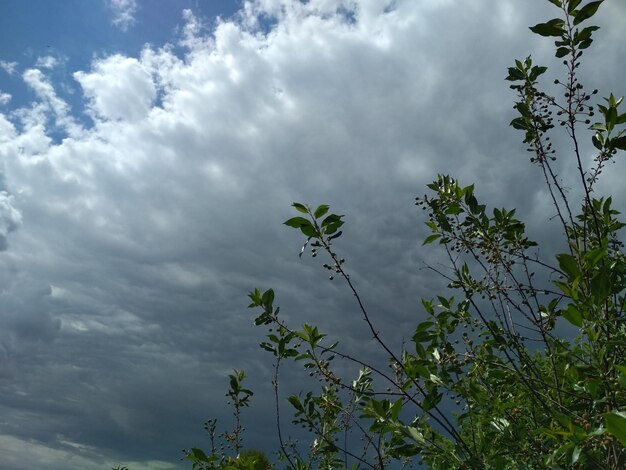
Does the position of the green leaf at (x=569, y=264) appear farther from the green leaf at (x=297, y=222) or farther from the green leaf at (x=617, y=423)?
the green leaf at (x=297, y=222)

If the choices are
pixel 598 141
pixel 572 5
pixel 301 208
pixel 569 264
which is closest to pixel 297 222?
pixel 301 208

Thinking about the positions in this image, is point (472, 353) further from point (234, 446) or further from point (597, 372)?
point (234, 446)

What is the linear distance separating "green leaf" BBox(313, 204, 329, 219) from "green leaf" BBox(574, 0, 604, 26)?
95.9 inches

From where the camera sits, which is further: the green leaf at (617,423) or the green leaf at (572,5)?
the green leaf at (572,5)

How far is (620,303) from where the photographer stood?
3725 millimetres

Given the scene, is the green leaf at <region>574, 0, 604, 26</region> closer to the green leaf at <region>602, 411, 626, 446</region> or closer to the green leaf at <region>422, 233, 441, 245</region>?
the green leaf at <region>422, 233, 441, 245</region>

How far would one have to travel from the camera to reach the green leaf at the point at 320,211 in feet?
12.8

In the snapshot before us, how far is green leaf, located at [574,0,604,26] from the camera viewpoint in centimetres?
390

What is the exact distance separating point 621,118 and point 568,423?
8.14 ft

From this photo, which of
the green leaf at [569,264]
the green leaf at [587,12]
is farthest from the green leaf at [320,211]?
the green leaf at [587,12]

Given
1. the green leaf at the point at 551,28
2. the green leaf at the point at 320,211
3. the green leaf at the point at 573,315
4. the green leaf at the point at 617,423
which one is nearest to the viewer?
the green leaf at the point at 617,423

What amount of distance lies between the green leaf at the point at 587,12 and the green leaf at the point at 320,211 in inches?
95.9

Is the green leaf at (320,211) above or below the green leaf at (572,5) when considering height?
below

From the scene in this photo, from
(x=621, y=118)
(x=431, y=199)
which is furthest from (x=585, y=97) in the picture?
(x=431, y=199)
